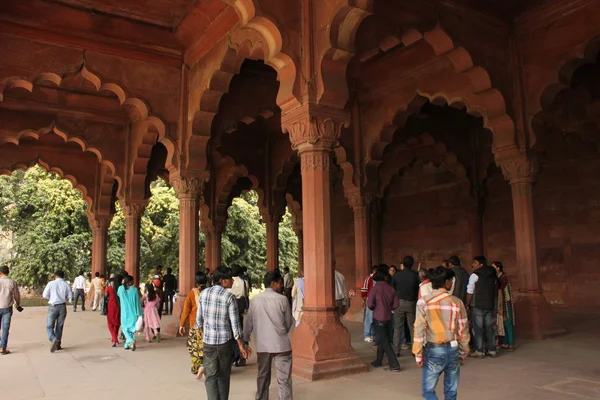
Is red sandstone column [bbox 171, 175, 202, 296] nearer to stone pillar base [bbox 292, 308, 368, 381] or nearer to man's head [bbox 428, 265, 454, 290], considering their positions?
stone pillar base [bbox 292, 308, 368, 381]

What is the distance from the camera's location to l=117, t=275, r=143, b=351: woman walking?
28.6 ft

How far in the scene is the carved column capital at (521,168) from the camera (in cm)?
943

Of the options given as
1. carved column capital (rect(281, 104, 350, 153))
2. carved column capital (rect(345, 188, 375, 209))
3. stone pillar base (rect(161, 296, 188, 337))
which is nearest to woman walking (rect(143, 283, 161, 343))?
stone pillar base (rect(161, 296, 188, 337))

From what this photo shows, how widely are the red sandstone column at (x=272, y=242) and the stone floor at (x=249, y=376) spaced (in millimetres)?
7894

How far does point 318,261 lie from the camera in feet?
21.9

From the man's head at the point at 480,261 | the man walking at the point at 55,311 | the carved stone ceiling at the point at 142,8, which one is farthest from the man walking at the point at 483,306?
the man walking at the point at 55,311

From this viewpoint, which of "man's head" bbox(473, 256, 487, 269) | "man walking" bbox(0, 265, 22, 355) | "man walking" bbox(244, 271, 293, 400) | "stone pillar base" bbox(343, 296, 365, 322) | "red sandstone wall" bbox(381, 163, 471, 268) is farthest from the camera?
"red sandstone wall" bbox(381, 163, 471, 268)

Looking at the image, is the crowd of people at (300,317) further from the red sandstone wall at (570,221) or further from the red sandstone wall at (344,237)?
the red sandstone wall at (344,237)

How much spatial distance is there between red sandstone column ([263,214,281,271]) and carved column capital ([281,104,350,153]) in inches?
413

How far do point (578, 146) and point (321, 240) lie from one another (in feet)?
30.3

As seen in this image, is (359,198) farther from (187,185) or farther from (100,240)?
(100,240)

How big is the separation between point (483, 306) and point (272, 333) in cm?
424

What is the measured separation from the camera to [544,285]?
13.0 meters

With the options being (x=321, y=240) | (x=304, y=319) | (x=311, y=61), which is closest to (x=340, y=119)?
(x=311, y=61)
